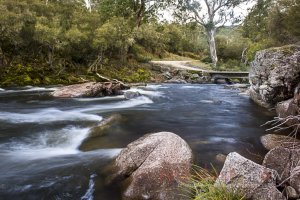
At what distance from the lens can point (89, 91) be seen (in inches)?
596

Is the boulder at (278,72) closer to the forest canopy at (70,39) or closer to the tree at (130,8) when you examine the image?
the forest canopy at (70,39)

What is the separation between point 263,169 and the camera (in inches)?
170

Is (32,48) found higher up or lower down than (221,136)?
higher up

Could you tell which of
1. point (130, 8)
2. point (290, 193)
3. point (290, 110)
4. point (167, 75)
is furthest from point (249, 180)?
point (130, 8)

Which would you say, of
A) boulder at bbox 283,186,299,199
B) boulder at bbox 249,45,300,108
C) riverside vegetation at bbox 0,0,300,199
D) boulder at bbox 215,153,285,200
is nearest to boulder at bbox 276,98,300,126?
boulder at bbox 249,45,300,108

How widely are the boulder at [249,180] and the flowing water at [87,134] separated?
1.73m

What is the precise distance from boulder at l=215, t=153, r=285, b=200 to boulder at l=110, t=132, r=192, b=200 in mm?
766

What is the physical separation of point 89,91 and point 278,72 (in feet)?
28.7

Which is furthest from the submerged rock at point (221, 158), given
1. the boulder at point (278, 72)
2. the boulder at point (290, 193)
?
the boulder at point (278, 72)

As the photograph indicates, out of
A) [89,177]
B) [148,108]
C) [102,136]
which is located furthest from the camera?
[148,108]

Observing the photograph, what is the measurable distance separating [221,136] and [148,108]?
4.83 meters

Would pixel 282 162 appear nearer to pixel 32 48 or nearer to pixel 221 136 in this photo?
pixel 221 136

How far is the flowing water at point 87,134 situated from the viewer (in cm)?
557

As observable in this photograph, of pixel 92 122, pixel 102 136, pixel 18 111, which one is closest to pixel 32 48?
pixel 18 111
